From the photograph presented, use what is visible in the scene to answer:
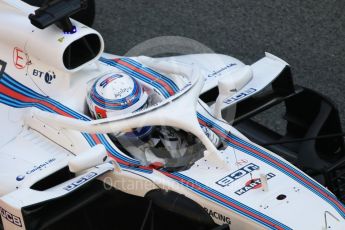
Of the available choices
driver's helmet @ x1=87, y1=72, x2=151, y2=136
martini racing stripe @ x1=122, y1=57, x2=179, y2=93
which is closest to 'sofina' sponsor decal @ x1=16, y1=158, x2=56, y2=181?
driver's helmet @ x1=87, y1=72, x2=151, y2=136

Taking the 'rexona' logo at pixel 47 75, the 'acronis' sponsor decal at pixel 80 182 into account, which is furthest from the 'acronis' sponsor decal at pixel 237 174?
the 'rexona' logo at pixel 47 75

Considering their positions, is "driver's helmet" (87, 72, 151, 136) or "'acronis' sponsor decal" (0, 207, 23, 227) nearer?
"'acronis' sponsor decal" (0, 207, 23, 227)

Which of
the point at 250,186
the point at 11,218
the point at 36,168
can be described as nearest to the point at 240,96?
the point at 250,186

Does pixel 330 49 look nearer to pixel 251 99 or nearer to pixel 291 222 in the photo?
pixel 251 99

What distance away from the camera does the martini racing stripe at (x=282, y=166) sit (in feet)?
11.0

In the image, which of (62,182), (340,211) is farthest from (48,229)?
(340,211)

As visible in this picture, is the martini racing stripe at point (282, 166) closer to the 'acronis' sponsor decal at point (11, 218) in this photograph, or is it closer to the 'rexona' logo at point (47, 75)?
the 'rexona' logo at point (47, 75)

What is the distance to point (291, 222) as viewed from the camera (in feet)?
10.5

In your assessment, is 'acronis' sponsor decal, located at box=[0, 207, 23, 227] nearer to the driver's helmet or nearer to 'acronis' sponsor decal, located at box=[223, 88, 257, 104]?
the driver's helmet

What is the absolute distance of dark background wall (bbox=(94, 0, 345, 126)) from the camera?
514cm

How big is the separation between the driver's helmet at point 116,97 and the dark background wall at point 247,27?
67.1 inches

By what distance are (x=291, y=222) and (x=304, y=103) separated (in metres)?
1.11

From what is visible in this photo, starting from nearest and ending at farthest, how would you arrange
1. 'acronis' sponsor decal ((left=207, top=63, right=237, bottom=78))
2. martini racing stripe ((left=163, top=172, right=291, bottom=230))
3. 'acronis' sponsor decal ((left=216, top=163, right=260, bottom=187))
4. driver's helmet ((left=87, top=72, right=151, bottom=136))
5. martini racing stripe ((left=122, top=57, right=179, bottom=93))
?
martini racing stripe ((left=163, top=172, right=291, bottom=230)), 'acronis' sponsor decal ((left=216, top=163, right=260, bottom=187)), driver's helmet ((left=87, top=72, right=151, bottom=136)), martini racing stripe ((left=122, top=57, right=179, bottom=93)), 'acronis' sponsor decal ((left=207, top=63, right=237, bottom=78))

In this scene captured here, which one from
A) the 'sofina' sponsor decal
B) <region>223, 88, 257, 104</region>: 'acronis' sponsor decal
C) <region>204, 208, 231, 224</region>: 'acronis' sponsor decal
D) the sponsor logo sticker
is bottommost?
<region>204, 208, 231, 224</region>: 'acronis' sponsor decal
